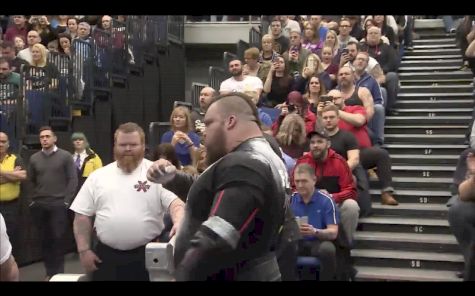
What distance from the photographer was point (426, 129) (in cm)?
802

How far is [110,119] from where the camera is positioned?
9656 mm

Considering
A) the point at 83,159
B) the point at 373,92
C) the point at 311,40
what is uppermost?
the point at 311,40

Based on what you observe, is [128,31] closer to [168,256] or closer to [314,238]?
[314,238]

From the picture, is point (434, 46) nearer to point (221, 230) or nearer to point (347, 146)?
point (347, 146)

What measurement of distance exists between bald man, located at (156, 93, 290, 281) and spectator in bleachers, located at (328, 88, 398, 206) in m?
3.61

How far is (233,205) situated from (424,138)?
217 inches

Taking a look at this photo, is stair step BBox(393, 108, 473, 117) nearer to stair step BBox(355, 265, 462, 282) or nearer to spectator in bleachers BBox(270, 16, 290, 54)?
spectator in bleachers BBox(270, 16, 290, 54)

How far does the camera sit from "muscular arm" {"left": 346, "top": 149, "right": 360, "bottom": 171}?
20.0 feet

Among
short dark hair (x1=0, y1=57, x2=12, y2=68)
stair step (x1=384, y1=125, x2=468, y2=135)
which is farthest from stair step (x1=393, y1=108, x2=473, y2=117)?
short dark hair (x1=0, y1=57, x2=12, y2=68)

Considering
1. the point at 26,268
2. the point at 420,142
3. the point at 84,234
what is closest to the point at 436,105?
the point at 420,142

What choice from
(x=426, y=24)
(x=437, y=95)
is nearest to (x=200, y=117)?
(x=437, y=95)

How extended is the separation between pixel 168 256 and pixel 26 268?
4496mm
